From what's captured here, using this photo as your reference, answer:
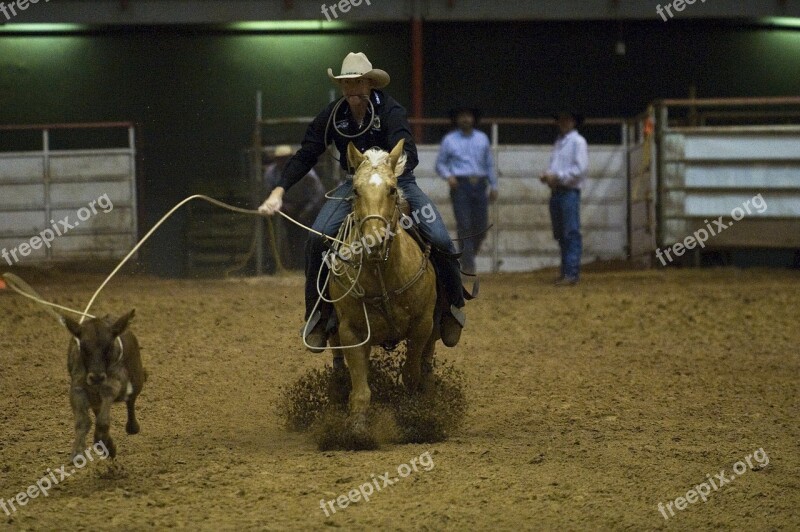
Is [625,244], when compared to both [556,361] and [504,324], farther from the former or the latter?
[556,361]

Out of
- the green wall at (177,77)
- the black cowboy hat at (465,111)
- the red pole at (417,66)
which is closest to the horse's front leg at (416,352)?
the black cowboy hat at (465,111)

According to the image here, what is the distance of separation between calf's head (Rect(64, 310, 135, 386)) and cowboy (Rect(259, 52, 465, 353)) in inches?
64.2

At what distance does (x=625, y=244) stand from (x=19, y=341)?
915cm

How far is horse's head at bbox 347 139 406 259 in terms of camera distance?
20.7 ft

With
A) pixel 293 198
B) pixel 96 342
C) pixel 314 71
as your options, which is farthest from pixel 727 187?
pixel 96 342

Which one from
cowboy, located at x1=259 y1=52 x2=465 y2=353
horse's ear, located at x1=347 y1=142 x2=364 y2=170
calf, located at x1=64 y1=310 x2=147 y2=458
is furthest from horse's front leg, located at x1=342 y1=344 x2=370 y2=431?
calf, located at x1=64 y1=310 x2=147 y2=458

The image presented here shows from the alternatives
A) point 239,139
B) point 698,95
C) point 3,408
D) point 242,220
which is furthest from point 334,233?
point 698,95

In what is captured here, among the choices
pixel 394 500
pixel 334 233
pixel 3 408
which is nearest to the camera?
pixel 394 500

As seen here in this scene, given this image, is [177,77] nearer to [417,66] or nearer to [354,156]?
[417,66]

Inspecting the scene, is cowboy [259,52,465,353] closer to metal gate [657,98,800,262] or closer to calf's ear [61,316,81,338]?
calf's ear [61,316,81,338]

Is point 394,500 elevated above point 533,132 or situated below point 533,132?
below

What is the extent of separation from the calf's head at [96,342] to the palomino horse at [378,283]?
4.53 ft

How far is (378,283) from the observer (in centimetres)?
675

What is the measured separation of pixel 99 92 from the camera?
20359 millimetres
